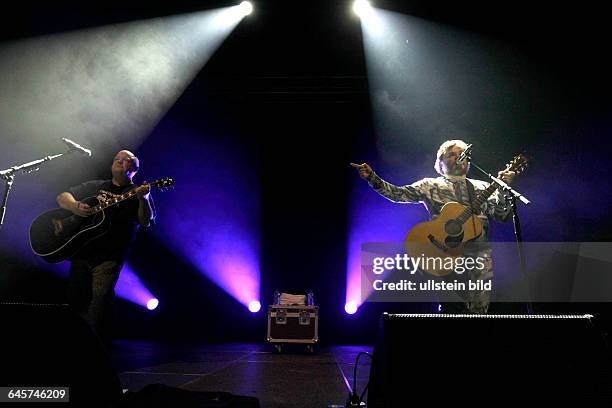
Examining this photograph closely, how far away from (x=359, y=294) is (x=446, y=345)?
5.08 m

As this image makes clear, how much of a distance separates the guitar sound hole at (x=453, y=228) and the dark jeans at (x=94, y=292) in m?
2.63

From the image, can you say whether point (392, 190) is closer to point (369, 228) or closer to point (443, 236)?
point (443, 236)

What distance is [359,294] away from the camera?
632cm

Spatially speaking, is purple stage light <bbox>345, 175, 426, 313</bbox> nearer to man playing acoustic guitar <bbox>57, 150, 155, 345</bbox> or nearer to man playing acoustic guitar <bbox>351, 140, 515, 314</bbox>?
man playing acoustic guitar <bbox>351, 140, 515, 314</bbox>

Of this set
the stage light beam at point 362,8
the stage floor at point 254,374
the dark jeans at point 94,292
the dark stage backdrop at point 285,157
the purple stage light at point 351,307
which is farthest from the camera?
the purple stage light at point 351,307

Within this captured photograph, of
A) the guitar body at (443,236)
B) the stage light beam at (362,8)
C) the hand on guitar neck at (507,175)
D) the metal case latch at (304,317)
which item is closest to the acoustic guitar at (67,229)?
the guitar body at (443,236)

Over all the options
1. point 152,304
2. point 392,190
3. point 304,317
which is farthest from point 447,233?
point 152,304

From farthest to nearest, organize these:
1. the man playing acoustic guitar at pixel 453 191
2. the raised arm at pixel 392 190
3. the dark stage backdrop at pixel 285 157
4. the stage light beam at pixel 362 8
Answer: the dark stage backdrop at pixel 285 157, the stage light beam at pixel 362 8, the raised arm at pixel 392 190, the man playing acoustic guitar at pixel 453 191

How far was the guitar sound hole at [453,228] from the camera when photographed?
3.24 meters

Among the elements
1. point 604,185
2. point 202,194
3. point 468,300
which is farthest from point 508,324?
point 202,194

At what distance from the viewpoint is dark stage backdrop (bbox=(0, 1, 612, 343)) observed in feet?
17.7

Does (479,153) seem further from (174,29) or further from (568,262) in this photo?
(174,29)

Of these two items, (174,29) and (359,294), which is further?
(359,294)

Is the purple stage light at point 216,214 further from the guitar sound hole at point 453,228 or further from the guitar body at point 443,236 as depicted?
the guitar sound hole at point 453,228
